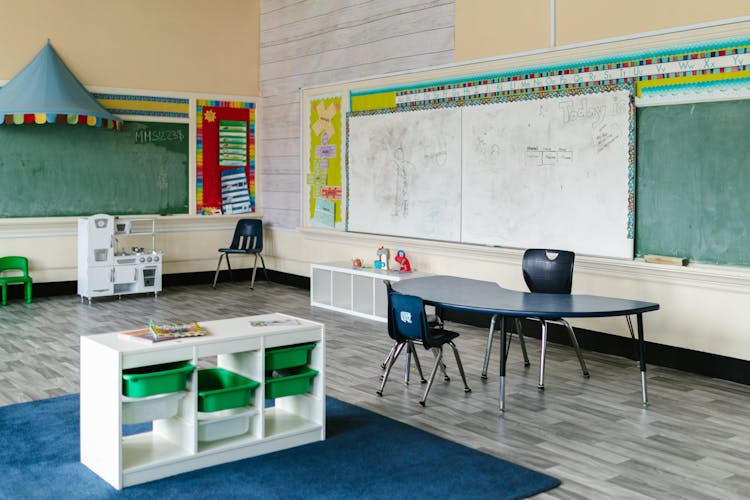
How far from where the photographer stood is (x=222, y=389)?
4156 millimetres

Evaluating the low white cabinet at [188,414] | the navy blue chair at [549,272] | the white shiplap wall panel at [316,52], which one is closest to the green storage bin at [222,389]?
the low white cabinet at [188,414]

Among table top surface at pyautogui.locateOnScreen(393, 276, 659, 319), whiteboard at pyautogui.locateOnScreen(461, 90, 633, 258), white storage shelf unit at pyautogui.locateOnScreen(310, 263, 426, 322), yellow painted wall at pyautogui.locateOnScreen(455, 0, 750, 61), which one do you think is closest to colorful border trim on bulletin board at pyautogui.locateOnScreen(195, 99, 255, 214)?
white storage shelf unit at pyautogui.locateOnScreen(310, 263, 426, 322)

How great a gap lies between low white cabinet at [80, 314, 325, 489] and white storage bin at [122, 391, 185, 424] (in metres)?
0.04

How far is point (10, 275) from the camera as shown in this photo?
364 inches

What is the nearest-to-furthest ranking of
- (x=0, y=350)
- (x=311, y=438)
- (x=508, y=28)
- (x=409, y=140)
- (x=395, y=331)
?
(x=311, y=438), (x=395, y=331), (x=0, y=350), (x=508, y=28), (x=409, y=140)

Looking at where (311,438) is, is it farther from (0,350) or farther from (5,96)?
(5,96)

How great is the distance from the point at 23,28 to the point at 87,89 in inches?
37.1

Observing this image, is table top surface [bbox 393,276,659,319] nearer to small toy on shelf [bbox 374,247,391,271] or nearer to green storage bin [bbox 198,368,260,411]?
green storage bin [bbox 198,368,260,411]

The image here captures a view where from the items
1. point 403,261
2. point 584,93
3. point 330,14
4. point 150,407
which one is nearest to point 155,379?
point 150,407

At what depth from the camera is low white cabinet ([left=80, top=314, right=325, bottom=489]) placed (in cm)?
388

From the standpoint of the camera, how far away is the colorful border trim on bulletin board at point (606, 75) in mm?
5746

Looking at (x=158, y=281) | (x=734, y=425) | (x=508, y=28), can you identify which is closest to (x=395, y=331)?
(x=734, y=425)

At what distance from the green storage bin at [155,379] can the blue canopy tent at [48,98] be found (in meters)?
5.62

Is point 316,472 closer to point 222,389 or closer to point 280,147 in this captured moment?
point 222,389
